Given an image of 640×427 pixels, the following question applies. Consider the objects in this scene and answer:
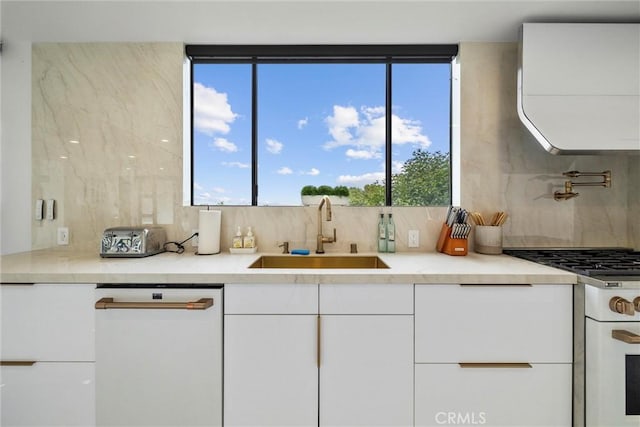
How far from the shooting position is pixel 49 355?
52.5 inches

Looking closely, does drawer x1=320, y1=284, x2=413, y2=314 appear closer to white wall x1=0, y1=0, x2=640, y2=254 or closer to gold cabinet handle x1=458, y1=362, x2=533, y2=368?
gold cabinet handle x1=458, y1=362, x2=533, y2=368

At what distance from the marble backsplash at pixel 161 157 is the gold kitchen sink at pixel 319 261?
0.15 meters

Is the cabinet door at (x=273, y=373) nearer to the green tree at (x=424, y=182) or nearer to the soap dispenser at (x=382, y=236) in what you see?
the soap dispenser at (x=382, y=236)

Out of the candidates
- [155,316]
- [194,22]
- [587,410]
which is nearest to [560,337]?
[587,410]

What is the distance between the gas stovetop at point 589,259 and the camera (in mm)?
1271

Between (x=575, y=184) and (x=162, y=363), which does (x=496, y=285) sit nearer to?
(x=575, y=184)

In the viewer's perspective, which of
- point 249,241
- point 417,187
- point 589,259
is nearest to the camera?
point 589,259

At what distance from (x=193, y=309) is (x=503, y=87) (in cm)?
226

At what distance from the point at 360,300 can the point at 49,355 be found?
4.57 feet

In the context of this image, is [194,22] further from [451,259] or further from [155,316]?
[451,259]

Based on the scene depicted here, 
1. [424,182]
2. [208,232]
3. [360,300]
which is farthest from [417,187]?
[208,232]

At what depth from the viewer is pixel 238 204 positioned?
208cm

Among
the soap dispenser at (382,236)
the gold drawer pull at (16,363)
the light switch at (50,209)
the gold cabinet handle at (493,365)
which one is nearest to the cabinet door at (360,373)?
the gold cabinet handle at (493,365)

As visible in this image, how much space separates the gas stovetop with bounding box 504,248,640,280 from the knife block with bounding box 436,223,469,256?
0.31 meters
